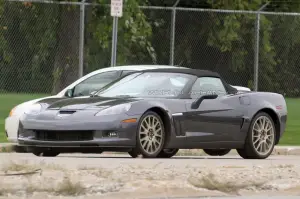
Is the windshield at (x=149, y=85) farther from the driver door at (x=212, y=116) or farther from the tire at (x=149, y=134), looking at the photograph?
the tire at (x=149, y=134)

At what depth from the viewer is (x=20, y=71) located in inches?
1088

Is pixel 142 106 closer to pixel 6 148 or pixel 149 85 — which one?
pixel 149 85

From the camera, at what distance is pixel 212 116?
52.5 feet

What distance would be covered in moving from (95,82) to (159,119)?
153 inches

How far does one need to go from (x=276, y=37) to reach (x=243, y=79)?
2876 millimetres

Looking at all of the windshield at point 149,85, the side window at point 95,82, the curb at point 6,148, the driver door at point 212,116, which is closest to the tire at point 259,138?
the driver door at point 212,116

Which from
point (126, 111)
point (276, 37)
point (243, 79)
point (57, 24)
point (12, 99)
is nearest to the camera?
point (126, 111)

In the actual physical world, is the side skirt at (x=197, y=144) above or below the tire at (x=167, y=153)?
above

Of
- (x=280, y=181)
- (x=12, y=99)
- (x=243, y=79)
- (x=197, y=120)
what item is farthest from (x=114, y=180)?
(x=12, y=99)

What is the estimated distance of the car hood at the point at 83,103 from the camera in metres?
15.0

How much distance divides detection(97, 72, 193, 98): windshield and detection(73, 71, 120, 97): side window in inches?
86.3

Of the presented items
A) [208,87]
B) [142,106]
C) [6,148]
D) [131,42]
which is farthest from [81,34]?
[142,106]

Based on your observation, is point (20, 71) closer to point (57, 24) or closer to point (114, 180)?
point (57, 24)

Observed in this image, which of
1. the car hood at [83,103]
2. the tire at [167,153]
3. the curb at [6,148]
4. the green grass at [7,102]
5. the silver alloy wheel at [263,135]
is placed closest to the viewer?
the car hood at [83,103]
